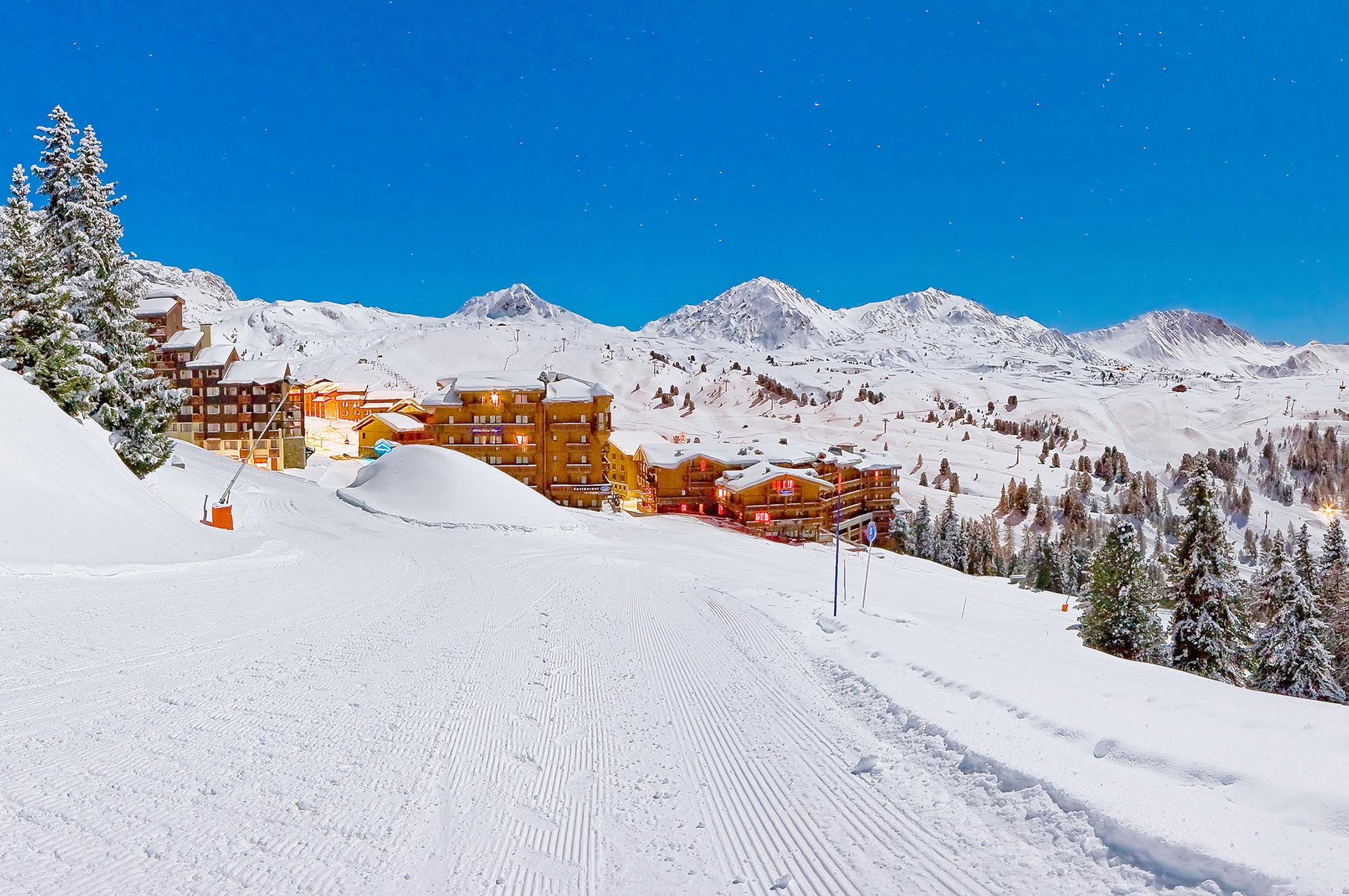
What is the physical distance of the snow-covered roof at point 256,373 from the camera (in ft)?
209

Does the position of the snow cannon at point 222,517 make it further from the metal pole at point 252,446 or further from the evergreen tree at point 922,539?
the evergreen tree at point 922,539

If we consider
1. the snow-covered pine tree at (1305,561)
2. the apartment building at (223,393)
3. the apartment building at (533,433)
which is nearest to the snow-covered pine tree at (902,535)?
the apartment building at (533,433)

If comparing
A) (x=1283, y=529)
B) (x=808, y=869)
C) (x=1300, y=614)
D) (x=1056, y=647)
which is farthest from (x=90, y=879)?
(x=1283, y=529)

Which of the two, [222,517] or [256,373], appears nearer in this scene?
[222,517]

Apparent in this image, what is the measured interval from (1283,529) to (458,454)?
189m

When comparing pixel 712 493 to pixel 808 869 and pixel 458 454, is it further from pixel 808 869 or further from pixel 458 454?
pixel 808 869

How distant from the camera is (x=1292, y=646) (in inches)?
1011

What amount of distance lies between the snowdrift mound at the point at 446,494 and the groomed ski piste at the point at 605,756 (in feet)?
63.7

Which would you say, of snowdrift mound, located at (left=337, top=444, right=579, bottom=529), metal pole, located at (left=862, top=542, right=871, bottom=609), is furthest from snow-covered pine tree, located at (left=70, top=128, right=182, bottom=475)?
metal pole, located at (left=862, top=542, right=871, bottom=609)

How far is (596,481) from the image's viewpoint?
56.2 m

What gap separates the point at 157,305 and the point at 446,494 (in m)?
58.4

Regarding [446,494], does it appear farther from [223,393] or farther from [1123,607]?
[223,393]

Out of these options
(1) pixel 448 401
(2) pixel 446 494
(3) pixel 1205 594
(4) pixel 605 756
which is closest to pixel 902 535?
(1) pixel 448 401

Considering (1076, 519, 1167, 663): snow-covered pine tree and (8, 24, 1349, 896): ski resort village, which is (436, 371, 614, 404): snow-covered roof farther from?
(1076, 519, 1167, 663): snow-covered pine tree
